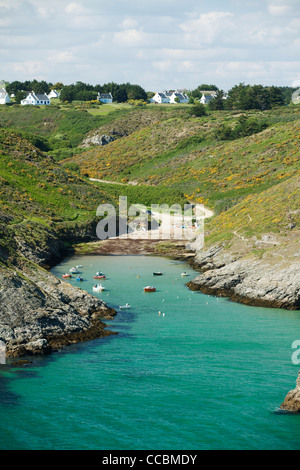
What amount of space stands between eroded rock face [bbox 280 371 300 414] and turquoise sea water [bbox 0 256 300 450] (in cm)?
84

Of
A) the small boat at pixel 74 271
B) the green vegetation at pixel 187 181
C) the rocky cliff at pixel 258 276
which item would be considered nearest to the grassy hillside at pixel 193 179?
the green vegetation at pixel 187 181

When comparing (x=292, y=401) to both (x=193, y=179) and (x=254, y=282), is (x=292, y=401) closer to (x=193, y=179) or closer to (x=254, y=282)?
(x=254, y=282)

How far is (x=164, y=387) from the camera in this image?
47656 mm

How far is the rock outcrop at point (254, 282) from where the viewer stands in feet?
239

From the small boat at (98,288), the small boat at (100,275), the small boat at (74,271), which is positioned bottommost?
the small boat at (98,288)

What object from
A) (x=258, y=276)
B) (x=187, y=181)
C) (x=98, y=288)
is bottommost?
(x=98, y=288)

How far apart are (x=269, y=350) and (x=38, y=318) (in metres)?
23.3

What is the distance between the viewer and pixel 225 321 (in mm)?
66812

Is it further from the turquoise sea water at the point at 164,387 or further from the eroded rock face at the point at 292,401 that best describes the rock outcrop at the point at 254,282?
the eroded rock face at the point at 292,401

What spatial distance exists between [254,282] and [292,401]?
112ft

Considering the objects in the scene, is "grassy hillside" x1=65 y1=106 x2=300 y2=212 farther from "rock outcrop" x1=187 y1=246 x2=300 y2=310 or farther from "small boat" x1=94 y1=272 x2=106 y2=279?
"rock outcrop" x1=187 y1=246 x2=300 y2=310

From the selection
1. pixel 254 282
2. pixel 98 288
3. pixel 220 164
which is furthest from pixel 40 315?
pixel 220 164

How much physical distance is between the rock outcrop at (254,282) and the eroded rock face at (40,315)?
19.2 metres
